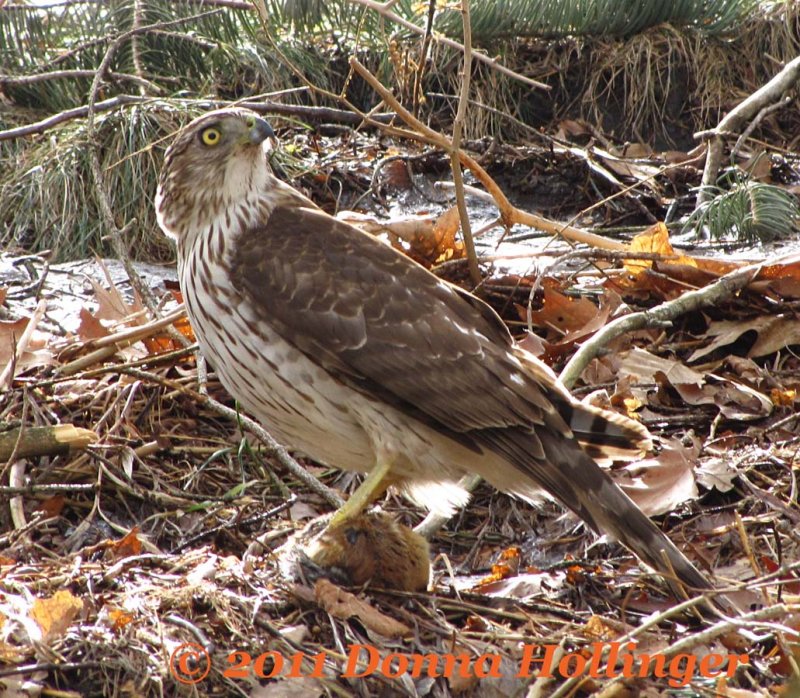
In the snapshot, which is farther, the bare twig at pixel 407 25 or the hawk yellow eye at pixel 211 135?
the bare twig at pixel 407 25

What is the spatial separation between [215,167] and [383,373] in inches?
37.0

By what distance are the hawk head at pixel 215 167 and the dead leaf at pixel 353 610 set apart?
130 centimetres

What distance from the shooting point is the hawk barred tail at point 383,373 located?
3.62 m

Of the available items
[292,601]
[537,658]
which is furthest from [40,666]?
[537,658]

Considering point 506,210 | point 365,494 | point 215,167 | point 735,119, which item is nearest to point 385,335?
point 365,494

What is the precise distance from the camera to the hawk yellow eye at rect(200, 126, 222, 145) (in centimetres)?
397

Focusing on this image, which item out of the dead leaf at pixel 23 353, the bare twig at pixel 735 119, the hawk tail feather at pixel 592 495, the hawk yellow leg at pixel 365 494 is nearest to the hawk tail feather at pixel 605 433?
the hawk tail feather at pixel 592 495

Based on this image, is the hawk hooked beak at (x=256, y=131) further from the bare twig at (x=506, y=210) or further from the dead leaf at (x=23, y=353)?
the dead leaf at (x=23, y=353)

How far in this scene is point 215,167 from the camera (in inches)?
156

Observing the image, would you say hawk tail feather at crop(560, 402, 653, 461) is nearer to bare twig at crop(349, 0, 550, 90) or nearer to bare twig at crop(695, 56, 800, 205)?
bare twig at crop(349, 0, 550, 90)

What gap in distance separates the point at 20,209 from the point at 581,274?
333cm

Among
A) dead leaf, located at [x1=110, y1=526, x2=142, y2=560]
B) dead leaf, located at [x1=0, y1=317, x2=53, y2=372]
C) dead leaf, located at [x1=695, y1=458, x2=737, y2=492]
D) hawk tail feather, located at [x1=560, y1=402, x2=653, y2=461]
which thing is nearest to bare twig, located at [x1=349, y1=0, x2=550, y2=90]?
hawk tail feather, located at [x1=560, y1=402, x2=653, y2=461]

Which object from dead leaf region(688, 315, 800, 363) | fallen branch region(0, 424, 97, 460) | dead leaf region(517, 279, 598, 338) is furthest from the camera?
dead leaf region(517, 279, 598, 338)

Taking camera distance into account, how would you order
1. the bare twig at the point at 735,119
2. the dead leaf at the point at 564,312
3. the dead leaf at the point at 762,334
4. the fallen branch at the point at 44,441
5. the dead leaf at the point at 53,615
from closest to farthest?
the dead leaf at the point at 53,615 < the fallen branch at the point at 44,441 < the dead leaf at the point at 762,334 < the dead leaf at the point at 564,312 < the bare twig at the point at 735,119
